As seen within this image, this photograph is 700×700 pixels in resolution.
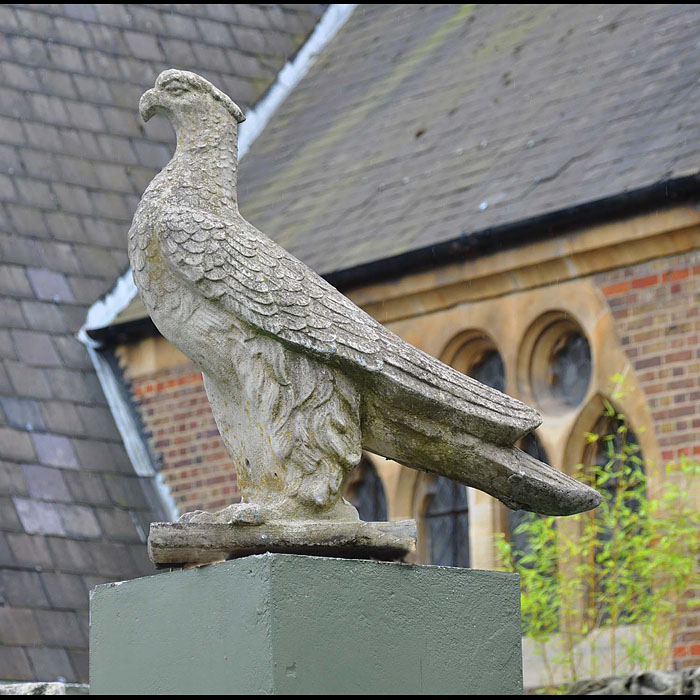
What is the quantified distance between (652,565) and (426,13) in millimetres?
6826

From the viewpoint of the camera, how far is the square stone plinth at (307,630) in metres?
5.14

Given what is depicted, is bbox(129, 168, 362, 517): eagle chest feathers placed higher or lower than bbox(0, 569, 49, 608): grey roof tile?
lower

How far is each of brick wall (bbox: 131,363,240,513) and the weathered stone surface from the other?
7904mm

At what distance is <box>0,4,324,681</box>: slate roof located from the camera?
40.0ft

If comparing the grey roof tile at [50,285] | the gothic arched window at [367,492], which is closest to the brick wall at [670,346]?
the gothic arched window at [367,492]

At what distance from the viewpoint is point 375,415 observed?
562 centimetres

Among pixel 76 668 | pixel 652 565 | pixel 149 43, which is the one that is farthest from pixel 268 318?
pixel 149 43

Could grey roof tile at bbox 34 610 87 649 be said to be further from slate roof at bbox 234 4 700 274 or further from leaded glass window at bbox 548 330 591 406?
leaded glass window at bbox 548 330 591 406

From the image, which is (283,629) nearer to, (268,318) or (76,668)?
(268,318)

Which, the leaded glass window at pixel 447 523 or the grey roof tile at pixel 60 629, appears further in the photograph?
the leaded glass window at pixel 447 523

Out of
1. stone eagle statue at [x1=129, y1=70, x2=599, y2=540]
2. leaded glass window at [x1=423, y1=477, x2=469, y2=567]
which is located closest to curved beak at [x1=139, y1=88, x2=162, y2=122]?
stone eagle statue at [x1=129, y1=70, x2=599, y2=540]

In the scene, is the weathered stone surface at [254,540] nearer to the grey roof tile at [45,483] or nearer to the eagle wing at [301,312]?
the eagle wing at [301,312]

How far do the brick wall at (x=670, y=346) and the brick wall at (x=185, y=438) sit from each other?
3.48 m

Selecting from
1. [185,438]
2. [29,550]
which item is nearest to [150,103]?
[29,550]
